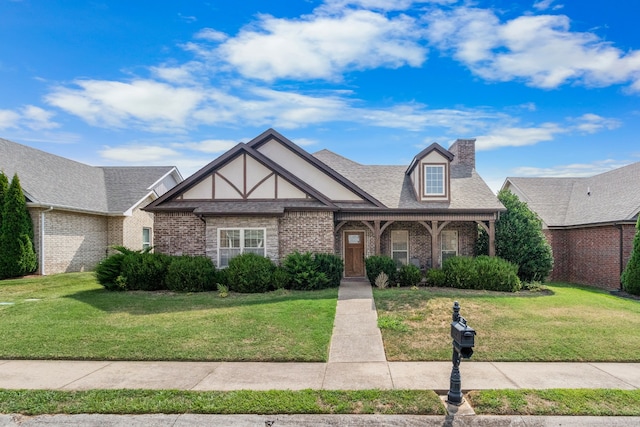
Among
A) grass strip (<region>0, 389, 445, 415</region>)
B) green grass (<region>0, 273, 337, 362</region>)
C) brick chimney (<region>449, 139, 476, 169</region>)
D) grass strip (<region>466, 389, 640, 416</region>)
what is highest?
brick chimney (<region>449, 139, 476, 169</region>)

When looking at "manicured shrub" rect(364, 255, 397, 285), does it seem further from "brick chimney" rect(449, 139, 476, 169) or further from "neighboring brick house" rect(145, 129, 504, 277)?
"brick chimney" rect(449, 139, 476, 169)

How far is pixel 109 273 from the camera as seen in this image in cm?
1357

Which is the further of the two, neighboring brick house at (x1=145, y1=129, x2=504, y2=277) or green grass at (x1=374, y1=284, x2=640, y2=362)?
neighboring brick house at (x1=145, y1=129, x2=504, y2=277)

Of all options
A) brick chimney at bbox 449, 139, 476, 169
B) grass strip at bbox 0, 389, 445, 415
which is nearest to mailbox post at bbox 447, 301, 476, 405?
grass strip at bbox 0, 389, 445, 415

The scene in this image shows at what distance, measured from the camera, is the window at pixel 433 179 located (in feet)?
55.7

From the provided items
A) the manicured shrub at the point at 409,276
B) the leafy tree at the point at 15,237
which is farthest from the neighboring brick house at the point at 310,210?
the leafy tree at the point at 15,237

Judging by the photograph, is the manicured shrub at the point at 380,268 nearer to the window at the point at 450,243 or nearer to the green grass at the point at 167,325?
the green grass at the point at 167,325

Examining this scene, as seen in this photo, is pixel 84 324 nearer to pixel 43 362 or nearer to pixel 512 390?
pixel 43 362

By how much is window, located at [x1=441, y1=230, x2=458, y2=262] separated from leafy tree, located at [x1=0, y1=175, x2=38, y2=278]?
18171 mm

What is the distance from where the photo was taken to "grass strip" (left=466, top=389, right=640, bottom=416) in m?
5.19

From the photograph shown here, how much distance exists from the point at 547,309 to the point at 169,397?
10.3 metres

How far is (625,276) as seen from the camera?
50.6ft

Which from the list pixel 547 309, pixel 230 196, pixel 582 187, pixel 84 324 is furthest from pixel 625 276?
pixel 84 324

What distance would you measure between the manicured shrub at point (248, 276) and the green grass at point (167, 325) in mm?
528
